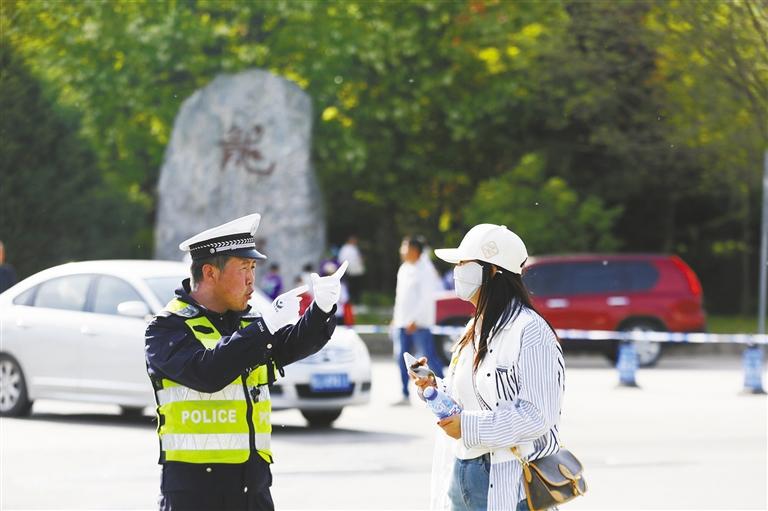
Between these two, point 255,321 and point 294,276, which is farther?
point 294,276

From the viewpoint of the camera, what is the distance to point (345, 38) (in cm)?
3119

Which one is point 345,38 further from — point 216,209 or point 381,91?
point 216,209

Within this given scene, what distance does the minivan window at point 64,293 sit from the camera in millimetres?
13383

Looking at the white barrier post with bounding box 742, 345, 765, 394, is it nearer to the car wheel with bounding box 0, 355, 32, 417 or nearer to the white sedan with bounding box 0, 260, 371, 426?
the white sedan with bounding box 0, 260, 371, 426

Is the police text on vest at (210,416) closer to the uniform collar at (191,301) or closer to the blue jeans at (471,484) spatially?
the uniform collar at (191,301)

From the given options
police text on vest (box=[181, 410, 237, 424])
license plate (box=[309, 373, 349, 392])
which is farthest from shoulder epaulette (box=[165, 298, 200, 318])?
license plate (box=[309, 373, 349, 392])

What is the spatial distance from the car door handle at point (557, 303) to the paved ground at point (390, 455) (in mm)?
5474

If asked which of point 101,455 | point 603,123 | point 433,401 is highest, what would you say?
point 603,123

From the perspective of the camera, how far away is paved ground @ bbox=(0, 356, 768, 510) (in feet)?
31.0

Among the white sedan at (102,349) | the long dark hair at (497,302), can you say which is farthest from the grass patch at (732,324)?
the long dark hair at (497,302)

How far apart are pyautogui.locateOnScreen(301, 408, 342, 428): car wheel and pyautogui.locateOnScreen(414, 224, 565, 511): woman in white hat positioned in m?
8.53

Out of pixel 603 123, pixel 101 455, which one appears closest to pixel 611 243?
pixel 603 123

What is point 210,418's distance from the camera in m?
4.59

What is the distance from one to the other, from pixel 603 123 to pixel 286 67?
276 inches
